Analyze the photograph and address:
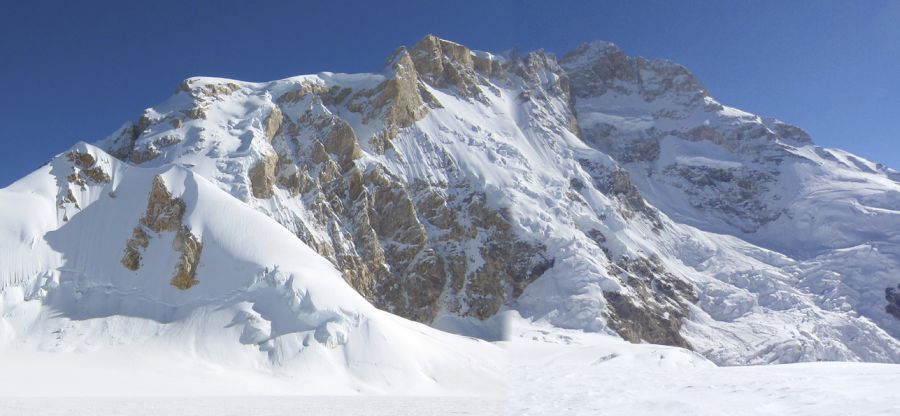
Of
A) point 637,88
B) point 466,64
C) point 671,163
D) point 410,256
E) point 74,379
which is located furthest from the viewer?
point 637,88

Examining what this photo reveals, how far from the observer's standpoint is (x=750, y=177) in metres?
105

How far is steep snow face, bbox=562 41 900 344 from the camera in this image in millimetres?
76863

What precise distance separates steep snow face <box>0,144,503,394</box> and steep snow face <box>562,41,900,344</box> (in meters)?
60.0

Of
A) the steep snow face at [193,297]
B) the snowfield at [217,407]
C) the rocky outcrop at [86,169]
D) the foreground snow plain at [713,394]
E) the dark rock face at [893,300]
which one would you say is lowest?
the snowfield at [217,407]

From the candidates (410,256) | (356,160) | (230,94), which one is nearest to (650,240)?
(410,256)

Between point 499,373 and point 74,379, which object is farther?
point 499,373

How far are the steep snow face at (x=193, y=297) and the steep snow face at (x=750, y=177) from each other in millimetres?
59976

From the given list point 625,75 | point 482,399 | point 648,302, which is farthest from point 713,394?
point 625,75

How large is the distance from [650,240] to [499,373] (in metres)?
54.1

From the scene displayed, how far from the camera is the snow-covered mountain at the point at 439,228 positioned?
1157 inches

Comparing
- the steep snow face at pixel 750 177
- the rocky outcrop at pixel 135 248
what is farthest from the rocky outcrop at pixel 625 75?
the rocky outcrop at pixel 135 248

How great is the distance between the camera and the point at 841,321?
64.9 m

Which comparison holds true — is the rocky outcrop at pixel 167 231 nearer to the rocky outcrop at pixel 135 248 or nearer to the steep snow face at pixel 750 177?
A: the rocky outcrop at pixel 135 248

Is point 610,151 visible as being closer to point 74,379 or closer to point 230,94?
point 230,94
